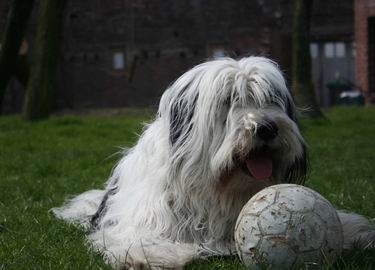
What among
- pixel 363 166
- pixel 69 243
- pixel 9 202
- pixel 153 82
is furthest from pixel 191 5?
pixel 69 243

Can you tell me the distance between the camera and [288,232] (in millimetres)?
3127

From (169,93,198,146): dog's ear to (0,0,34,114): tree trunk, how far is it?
20.4ft

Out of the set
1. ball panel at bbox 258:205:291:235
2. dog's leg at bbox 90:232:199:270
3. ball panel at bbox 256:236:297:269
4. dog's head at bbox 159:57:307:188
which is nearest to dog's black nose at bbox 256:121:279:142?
dog's head at bbox 159:57:307:188

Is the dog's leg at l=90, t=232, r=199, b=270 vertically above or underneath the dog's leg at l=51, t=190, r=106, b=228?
above

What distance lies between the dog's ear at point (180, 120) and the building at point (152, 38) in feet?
67.9

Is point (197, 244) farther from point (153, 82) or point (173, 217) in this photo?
point (153, 82)

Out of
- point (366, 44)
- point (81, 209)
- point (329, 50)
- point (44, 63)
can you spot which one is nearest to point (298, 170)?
point (81, 209)

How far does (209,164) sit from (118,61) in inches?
880

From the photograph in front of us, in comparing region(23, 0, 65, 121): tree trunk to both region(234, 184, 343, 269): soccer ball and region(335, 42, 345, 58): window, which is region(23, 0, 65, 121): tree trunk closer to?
region(234, 184, 343, 269): soccer ball

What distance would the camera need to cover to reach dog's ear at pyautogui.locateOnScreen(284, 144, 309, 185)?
12.2ft

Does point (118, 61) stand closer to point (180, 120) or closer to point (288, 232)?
point (180, 120)

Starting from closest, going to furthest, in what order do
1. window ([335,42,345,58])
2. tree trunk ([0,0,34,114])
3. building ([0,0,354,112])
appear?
tree trunk ([0,0,34,114])
building ([0,0,354,112])
window ([335,42,345,58])

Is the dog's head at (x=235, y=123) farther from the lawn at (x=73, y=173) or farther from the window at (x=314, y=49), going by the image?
the window at (x=314, y=49)

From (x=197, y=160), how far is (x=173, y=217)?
35cm
